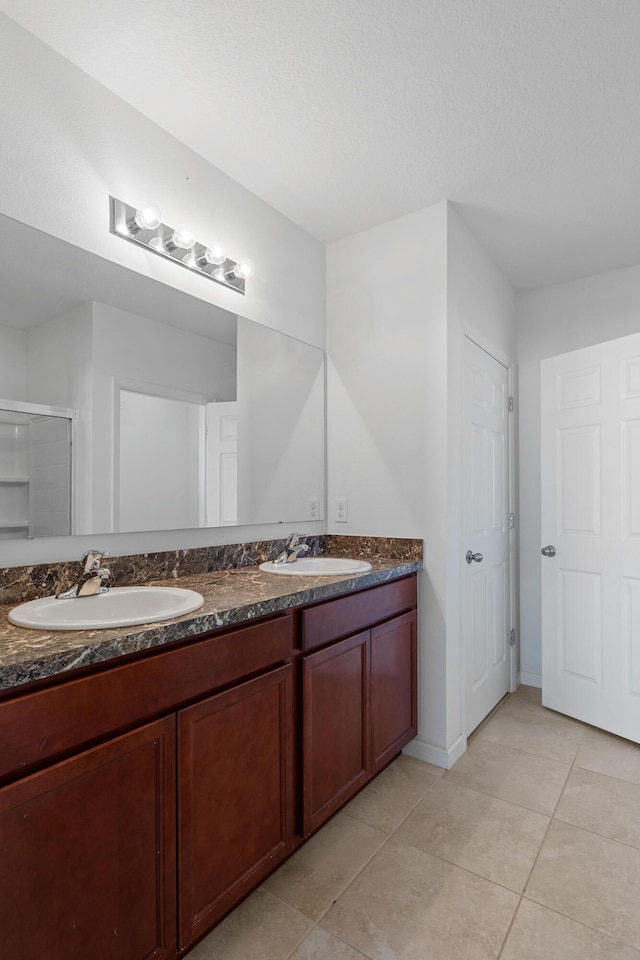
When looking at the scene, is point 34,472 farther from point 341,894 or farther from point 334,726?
point 341,894

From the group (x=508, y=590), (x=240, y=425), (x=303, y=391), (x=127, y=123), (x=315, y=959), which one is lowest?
(x=315, y=959)

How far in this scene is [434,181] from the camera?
2105 millimetres

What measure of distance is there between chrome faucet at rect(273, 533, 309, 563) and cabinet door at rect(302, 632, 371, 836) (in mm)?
509

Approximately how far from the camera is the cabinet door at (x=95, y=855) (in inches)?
35.4

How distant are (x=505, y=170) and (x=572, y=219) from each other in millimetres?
566

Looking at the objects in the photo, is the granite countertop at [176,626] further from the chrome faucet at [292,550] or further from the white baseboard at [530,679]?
the white baseboard at [530,679]

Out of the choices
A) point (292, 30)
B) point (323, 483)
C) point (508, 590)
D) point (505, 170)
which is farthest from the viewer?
point (508, 590)

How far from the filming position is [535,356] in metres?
3.19

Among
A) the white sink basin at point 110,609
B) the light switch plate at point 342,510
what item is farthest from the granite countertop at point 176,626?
the light switch plate at point 342,510

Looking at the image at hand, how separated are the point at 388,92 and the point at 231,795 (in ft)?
6.95

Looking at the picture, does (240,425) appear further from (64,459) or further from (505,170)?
(505,170)

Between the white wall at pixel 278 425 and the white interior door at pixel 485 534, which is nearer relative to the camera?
the white wall at pixel 278 425

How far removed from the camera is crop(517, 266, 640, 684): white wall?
299cm

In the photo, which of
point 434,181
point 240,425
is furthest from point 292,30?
point 240,425
